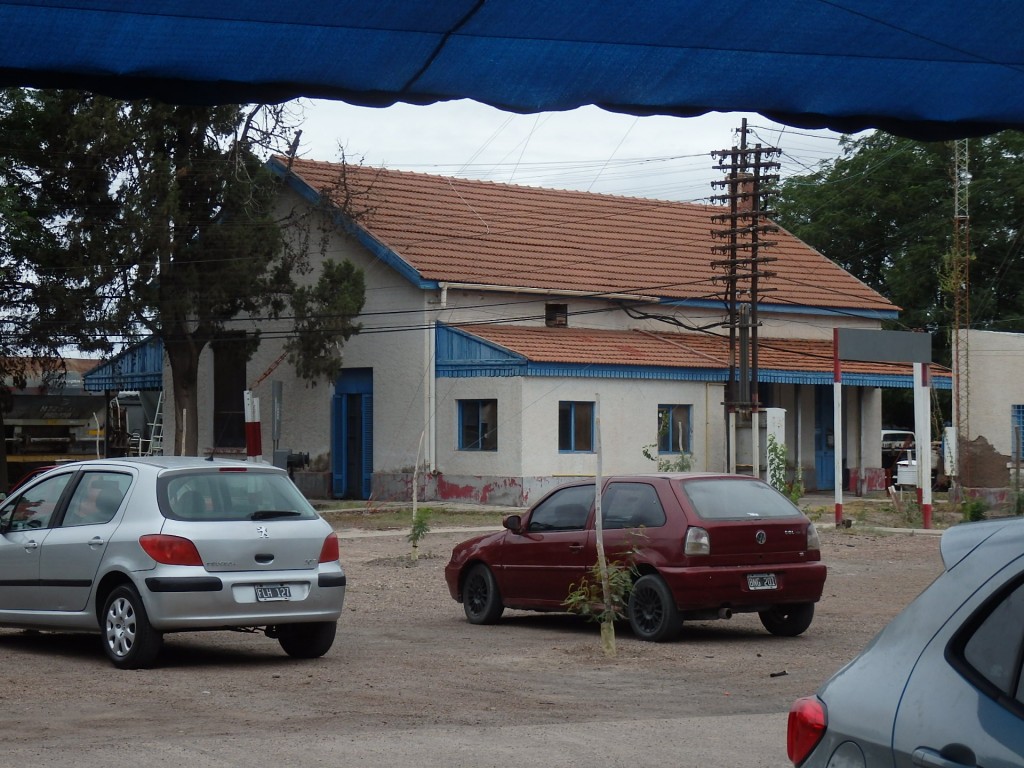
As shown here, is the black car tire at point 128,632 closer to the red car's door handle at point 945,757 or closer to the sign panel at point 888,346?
the red car's door handle at point 945,757

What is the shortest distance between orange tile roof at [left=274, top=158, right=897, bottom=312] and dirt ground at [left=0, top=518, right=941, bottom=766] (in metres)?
23.5

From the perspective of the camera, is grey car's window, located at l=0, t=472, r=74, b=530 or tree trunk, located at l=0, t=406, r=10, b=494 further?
tree trunk, located at l=0, t=406, r=10, b=494

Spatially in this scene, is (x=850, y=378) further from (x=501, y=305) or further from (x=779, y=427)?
(x=501, y=305)

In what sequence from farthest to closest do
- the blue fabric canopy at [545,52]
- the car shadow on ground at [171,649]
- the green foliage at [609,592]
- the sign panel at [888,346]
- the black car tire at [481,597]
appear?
1. the sign panel at [888,346]
2. the black car tire at [481,597]
3. the green foliage at [609,592]
4. the car shadow on ground at [171,649]
5. the blue fabric canopy at [545,52]

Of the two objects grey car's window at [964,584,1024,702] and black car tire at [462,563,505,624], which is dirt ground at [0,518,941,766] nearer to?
black car tire at [462,563,505,624]

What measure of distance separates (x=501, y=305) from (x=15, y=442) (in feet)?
50.9

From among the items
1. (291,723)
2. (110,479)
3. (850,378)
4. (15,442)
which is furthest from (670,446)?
(291,723)

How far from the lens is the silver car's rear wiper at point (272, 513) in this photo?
1197 cm

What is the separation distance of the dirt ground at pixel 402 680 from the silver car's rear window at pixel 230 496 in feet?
4.12

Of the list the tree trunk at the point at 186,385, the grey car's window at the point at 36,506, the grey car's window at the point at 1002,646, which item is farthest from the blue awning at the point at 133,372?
the grey car's window at the point at 1002,646

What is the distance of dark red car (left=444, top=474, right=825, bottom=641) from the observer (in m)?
13.3

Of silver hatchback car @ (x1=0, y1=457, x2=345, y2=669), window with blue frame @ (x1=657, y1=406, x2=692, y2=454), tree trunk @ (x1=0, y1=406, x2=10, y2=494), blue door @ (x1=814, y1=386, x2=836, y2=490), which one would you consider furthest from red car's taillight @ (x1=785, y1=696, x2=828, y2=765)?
blue door @ (x1=814, y1=386, x2=836, y2=490)

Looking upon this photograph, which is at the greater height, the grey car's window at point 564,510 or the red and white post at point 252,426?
the red and white post at point 252,426

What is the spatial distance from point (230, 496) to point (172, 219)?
2633cm
